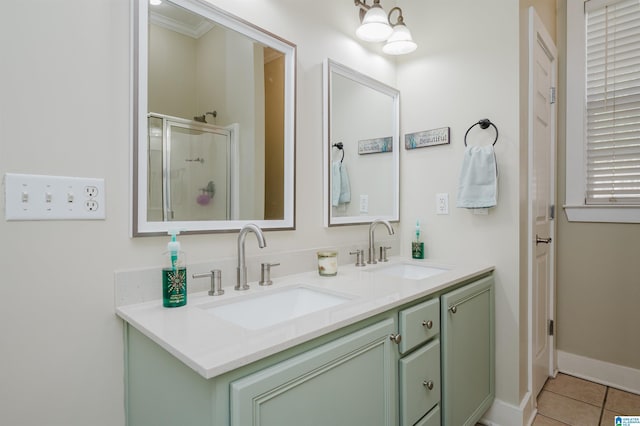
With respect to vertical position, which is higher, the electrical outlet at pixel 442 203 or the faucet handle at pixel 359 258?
the electrical outlet at pixel 442 203

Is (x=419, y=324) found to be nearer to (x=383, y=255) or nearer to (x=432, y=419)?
(x=432, y=419)

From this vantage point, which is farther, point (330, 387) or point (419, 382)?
point (419, 382)

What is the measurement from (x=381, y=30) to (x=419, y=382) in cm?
156

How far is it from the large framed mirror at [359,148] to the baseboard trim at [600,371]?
1.46 m

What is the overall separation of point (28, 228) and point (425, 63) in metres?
1.94

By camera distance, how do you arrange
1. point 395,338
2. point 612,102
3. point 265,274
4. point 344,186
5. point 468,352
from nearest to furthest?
point 395,338, point 265,274, point 468,352, point 344,186, point 612,102

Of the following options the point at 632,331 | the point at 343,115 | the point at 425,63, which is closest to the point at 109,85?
the point at 343,115

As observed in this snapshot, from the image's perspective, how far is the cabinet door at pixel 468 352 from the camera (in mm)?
1338

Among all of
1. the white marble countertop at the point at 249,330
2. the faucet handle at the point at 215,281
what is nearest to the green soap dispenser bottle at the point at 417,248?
the white marble countertop at the point at 249,330

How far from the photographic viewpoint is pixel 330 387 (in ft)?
2.82

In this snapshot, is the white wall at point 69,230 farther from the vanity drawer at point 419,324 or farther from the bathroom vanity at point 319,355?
the vanity drawer at point 419,324

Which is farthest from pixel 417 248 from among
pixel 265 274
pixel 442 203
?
pixel 265 274

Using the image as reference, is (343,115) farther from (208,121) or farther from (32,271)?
(32,271)

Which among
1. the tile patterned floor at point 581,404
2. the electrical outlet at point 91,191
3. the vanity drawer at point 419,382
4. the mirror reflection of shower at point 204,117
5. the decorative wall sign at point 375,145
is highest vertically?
the decorative wall sign at point 375,145
